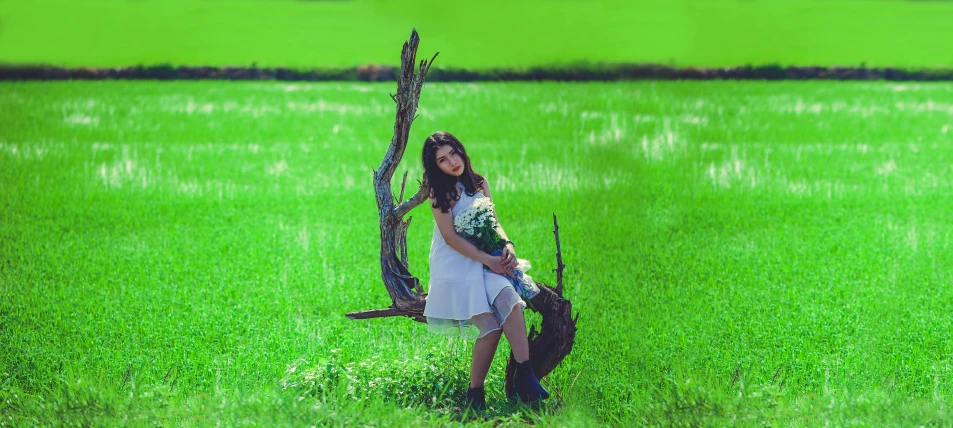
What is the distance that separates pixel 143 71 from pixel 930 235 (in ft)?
63.4

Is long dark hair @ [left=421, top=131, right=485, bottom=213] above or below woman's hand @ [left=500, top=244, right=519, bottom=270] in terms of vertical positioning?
above

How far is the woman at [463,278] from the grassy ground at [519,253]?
47 centimetres

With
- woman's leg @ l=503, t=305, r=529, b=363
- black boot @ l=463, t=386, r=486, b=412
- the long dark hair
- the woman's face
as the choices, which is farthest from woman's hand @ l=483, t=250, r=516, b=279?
black boot @ l=463, t=386, r=486, b=412

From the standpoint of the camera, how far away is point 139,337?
7344mm

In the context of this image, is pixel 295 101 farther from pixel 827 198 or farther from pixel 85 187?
pixel 827 198

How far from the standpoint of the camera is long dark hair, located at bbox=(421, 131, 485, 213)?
16.6ft

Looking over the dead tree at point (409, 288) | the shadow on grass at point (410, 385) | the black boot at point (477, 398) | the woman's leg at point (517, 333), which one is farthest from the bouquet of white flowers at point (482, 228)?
the shadow on grass at point (410, 385)

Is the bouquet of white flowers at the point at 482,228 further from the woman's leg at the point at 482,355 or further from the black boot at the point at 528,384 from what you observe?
the black boot at the point at 528,384

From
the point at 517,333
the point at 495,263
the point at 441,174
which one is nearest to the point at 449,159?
the point at 441,174

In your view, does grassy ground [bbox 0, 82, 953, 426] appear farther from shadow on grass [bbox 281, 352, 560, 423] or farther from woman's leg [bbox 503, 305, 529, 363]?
woman's leg [bbox 503, 305, 529, 363]

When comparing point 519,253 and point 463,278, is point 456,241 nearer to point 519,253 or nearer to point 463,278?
point 463,278

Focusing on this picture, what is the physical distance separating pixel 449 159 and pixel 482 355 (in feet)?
3.60

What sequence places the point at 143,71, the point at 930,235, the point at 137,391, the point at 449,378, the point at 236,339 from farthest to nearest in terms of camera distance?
the point at 143,71
the point at 930,235
the point at 236,339
the point at 449,378
the point at 137,391

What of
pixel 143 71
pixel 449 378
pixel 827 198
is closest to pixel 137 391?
pixel 449 378
